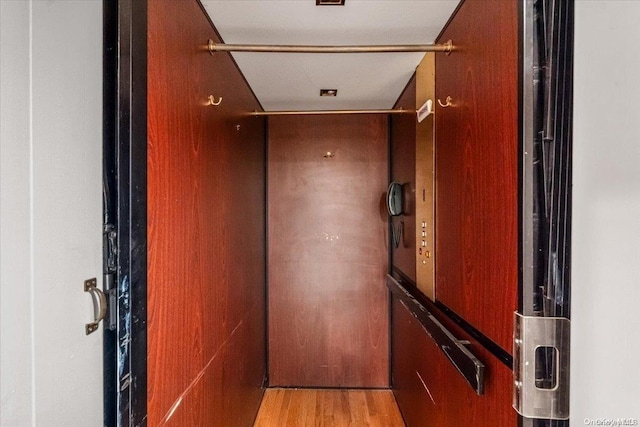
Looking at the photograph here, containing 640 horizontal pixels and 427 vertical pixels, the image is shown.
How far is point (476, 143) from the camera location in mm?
1131

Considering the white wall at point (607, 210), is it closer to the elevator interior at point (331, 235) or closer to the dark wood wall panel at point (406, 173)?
the elevator interior at point (331, 235)

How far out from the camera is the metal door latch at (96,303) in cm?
79

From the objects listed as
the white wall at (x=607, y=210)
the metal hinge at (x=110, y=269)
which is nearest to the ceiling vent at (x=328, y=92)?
the metal hinge at (x=110, y=269)

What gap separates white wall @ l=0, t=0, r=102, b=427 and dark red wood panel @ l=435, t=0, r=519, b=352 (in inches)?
41.0

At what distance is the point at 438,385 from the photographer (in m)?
1.56

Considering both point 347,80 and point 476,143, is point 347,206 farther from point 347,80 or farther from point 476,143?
point 476,143

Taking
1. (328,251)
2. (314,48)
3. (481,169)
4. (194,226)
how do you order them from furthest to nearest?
(328,251) < (314,48) < (194,226) < (481,169)

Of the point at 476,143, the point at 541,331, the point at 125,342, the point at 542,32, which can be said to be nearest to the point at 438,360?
the point at 476,143

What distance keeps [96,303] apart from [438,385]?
1.44 metres

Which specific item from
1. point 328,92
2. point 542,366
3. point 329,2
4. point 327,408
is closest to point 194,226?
point 329,2

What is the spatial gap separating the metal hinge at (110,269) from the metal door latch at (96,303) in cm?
2

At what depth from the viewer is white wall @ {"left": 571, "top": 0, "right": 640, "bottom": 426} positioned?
1.46 feet

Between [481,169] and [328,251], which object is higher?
[481,169]

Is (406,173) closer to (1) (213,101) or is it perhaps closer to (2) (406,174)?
(2) (406,174)
